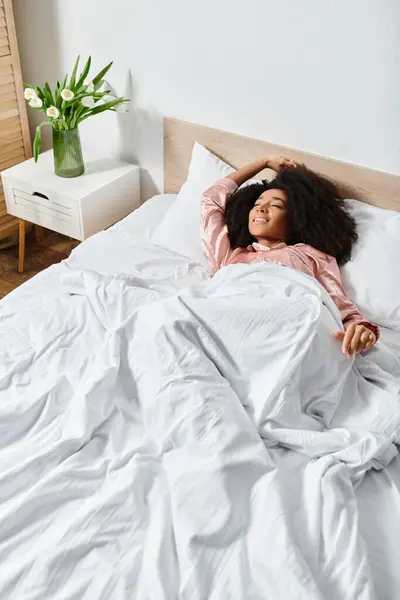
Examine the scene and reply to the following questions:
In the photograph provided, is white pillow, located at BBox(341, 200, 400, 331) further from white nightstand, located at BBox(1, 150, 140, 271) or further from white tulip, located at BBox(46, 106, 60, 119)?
white tulip, located at BBox(46, 106, 60, 119)

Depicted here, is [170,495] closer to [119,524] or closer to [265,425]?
[119,524]

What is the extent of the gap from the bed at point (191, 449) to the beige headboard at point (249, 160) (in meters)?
0.47

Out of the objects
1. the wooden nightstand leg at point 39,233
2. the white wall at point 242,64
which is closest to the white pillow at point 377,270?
the white wall at point 242,64

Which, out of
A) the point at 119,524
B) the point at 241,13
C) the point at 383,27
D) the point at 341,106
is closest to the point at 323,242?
the point at 341,106

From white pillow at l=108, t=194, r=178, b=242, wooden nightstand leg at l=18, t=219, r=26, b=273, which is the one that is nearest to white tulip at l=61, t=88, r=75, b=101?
white pillow at l=108, t=194, r=178, b=242

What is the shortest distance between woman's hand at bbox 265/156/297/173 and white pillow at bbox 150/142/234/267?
0.18 m

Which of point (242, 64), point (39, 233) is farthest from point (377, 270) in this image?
point (39, 233)

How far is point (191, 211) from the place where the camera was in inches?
81.1

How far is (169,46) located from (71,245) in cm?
100

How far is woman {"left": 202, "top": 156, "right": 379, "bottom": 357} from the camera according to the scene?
174 centimetres

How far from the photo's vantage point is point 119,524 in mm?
1062

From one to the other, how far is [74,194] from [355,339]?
1.19m

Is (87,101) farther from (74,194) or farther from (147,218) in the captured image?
(147,218)

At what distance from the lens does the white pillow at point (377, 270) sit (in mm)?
1702
